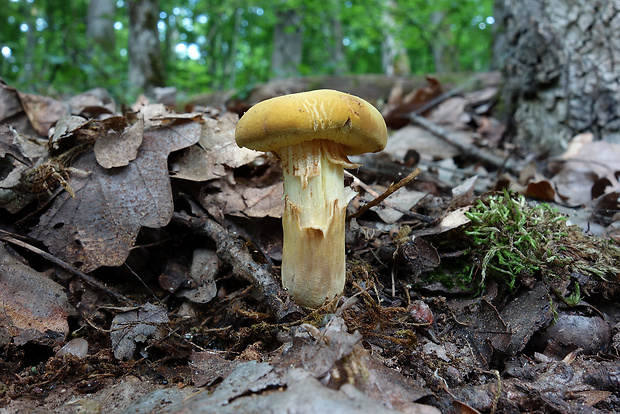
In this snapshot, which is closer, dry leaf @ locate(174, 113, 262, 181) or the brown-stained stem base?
the brown-stained stem base

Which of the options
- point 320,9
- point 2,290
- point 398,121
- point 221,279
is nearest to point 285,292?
point 221,279

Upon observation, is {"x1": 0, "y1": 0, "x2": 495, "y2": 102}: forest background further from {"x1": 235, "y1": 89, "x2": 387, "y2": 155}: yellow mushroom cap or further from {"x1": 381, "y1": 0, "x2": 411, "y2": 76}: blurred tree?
{"x1": 235, "y1": 89, "x2": 387, "y2": 155}: yellow mushroom cap

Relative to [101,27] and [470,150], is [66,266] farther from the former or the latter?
[101,27]

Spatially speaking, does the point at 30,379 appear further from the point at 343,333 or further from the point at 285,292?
the point at 343,333

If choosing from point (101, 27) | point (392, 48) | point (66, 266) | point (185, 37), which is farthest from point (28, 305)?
point (185, 37)

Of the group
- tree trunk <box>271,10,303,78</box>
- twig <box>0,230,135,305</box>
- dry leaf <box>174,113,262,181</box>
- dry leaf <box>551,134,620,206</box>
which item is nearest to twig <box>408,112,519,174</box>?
dry leaf <box>551,134,620,206</box>
